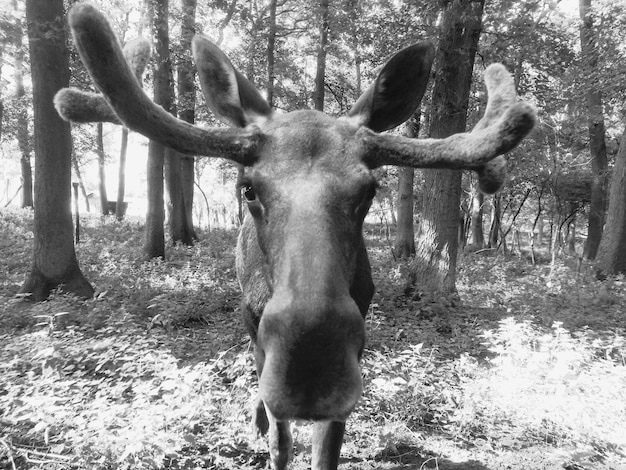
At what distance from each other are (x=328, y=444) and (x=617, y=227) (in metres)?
13.2

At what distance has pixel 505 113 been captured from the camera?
7.18 ft

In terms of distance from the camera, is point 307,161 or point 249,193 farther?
point 249,193

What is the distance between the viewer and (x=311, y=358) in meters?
1.74

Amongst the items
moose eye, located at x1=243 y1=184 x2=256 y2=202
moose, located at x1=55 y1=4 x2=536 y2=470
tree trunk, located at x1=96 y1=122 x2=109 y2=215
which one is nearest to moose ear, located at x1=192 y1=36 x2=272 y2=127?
moose, located at x1=55 y1=4 x2=536 y2=470

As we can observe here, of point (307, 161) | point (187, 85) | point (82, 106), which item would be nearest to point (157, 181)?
point (187, 85)

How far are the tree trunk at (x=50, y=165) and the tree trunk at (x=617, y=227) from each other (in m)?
14.6

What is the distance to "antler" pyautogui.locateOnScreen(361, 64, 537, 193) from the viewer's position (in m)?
2.18

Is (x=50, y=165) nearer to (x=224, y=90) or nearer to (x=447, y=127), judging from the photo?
(x=224, y=90)

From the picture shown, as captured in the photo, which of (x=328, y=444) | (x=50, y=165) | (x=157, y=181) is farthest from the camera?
(x=157, y=181)

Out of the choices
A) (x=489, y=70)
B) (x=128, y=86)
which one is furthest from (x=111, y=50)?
(x=489, y=70)

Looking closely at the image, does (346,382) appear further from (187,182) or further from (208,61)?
(187,182)

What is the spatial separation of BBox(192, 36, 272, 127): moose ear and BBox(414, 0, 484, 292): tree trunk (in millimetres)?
6581

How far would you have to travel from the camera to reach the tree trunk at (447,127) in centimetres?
820

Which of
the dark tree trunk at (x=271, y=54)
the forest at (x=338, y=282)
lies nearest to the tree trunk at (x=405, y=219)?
the forest at (x=338, y=282)
